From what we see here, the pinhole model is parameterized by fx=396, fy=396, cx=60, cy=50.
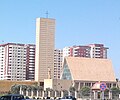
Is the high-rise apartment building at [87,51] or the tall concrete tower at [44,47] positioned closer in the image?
the tall concrete tower at [44,47]

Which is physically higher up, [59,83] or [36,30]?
[36,30]

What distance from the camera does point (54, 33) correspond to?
5812 inches

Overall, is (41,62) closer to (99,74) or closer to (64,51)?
(99,74)

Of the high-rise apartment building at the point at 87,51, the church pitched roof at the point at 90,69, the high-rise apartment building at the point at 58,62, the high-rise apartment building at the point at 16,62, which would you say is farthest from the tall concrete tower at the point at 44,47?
the high-rise apartment building at the point at 87,51

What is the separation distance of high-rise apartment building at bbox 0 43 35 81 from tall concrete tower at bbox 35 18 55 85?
81.7 feet

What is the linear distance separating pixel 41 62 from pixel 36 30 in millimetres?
12295

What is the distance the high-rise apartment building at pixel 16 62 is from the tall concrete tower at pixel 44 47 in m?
24.9

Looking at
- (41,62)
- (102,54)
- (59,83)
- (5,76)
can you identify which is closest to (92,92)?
(59,83)

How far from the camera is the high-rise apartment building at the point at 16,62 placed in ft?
548

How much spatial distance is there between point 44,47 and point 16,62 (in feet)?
100

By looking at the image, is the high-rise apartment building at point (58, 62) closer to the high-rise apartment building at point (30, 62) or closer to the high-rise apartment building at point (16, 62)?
the high-rise apartment building at point (30, 62)

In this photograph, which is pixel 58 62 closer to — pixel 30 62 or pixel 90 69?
pixel 30 62

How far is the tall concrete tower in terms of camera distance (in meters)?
143

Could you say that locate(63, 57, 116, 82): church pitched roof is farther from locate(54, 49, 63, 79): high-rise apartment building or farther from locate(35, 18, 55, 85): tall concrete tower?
locate(54, 49, 63, 79): high-rise apartment building
